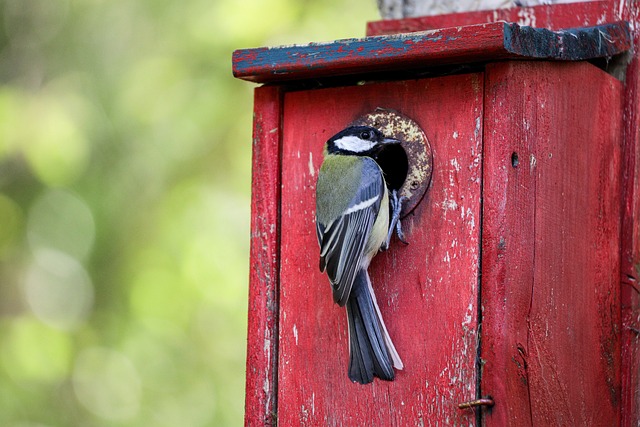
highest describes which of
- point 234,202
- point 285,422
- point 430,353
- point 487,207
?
point 234,202

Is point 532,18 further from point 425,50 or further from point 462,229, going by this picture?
point 462,229

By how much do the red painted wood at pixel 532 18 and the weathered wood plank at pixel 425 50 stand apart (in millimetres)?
88

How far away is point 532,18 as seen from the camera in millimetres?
2924

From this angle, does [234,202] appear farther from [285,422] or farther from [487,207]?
[487,207]

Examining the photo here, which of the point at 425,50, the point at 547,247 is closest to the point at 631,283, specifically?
the point at 547,247

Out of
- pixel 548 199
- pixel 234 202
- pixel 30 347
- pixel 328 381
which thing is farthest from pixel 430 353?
pixel 30 347

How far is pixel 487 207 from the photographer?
231 cm

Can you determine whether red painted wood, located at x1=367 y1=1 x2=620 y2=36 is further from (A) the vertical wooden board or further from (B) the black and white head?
(B) the black and white head

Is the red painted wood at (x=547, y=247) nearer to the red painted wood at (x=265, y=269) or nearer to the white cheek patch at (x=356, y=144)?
the white cheek patch at (x=356, y=144)

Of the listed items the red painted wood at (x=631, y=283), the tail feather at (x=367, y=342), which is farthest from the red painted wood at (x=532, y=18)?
the tail feather at (x=367, y=342)

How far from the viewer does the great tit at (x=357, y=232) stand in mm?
2402

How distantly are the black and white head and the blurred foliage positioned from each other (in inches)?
90.7

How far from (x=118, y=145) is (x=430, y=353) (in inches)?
113

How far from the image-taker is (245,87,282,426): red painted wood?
8.77 feet
